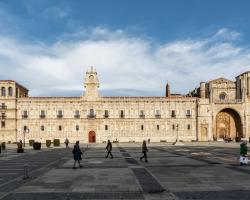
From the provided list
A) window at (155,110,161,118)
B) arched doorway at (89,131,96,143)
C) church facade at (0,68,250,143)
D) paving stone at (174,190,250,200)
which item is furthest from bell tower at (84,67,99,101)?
paving stone at (174,190,250,200)

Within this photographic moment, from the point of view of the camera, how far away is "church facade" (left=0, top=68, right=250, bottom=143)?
8094cm

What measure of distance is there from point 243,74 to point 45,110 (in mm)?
49280

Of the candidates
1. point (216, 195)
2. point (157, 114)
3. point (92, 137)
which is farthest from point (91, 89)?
point (216, 195)

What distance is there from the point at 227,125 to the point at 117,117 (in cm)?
2868

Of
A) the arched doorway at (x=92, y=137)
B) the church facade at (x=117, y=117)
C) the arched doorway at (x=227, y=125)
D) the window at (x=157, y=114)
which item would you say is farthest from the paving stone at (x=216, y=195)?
the arched doorway at (x=227, y=125)

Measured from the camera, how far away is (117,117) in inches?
3228

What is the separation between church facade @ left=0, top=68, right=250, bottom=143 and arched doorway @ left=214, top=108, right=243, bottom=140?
253 cm

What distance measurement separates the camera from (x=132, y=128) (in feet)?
269

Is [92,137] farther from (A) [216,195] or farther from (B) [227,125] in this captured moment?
(A) [216,195]

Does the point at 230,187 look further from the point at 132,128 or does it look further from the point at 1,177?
the point at 132,128

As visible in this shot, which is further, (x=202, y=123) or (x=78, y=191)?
(x=202, y=123)

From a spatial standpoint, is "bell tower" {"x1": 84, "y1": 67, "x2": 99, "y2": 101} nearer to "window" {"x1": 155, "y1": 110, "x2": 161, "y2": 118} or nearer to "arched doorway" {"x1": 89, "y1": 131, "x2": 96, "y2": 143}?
"arched doorway" {"x1": 89, "y1": 131, "x2": 96, "y2": 143}

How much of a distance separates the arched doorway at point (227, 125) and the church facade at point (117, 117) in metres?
2.53

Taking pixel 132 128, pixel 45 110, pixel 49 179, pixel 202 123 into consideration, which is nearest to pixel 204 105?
pixel 202 123
